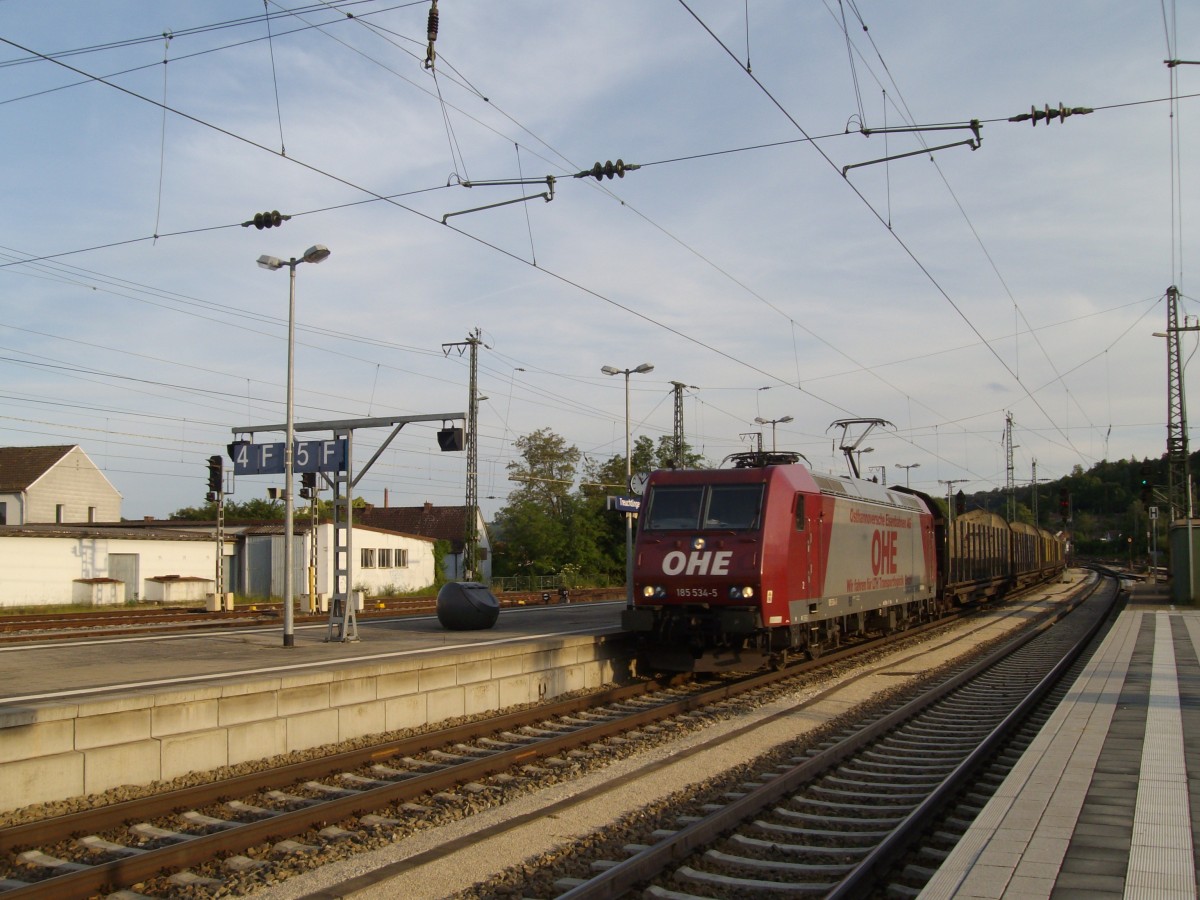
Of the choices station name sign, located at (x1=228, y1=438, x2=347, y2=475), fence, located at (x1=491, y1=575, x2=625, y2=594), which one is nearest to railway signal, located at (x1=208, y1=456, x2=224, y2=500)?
station name sign, located at (x1=228, y1=438, x2=347, y2=475)

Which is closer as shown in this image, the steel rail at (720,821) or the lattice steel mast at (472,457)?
the steel rail at (720,821)

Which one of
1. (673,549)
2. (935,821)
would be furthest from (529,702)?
(935,821)

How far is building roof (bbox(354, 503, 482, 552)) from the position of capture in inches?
2729

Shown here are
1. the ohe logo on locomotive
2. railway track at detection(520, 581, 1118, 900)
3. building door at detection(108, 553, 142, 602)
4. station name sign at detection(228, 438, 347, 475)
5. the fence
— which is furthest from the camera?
the fence

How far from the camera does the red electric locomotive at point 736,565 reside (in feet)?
47.8

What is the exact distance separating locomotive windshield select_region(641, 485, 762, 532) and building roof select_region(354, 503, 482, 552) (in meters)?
52.3

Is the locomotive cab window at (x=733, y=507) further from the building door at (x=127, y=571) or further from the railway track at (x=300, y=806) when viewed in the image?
the building door at (x=127, y=571)

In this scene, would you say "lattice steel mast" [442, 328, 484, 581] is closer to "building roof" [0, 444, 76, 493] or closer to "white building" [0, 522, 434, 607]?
"white building" [0, 522, 434, 607]

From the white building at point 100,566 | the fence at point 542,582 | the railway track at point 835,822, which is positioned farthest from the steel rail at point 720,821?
the fence at point 542,582

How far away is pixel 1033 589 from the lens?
171 ft

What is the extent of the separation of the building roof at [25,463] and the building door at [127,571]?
1835 centimetres

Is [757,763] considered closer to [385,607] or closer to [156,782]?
[156,782]

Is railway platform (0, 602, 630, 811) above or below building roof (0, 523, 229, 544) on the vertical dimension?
below

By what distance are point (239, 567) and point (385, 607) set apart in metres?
19.1
